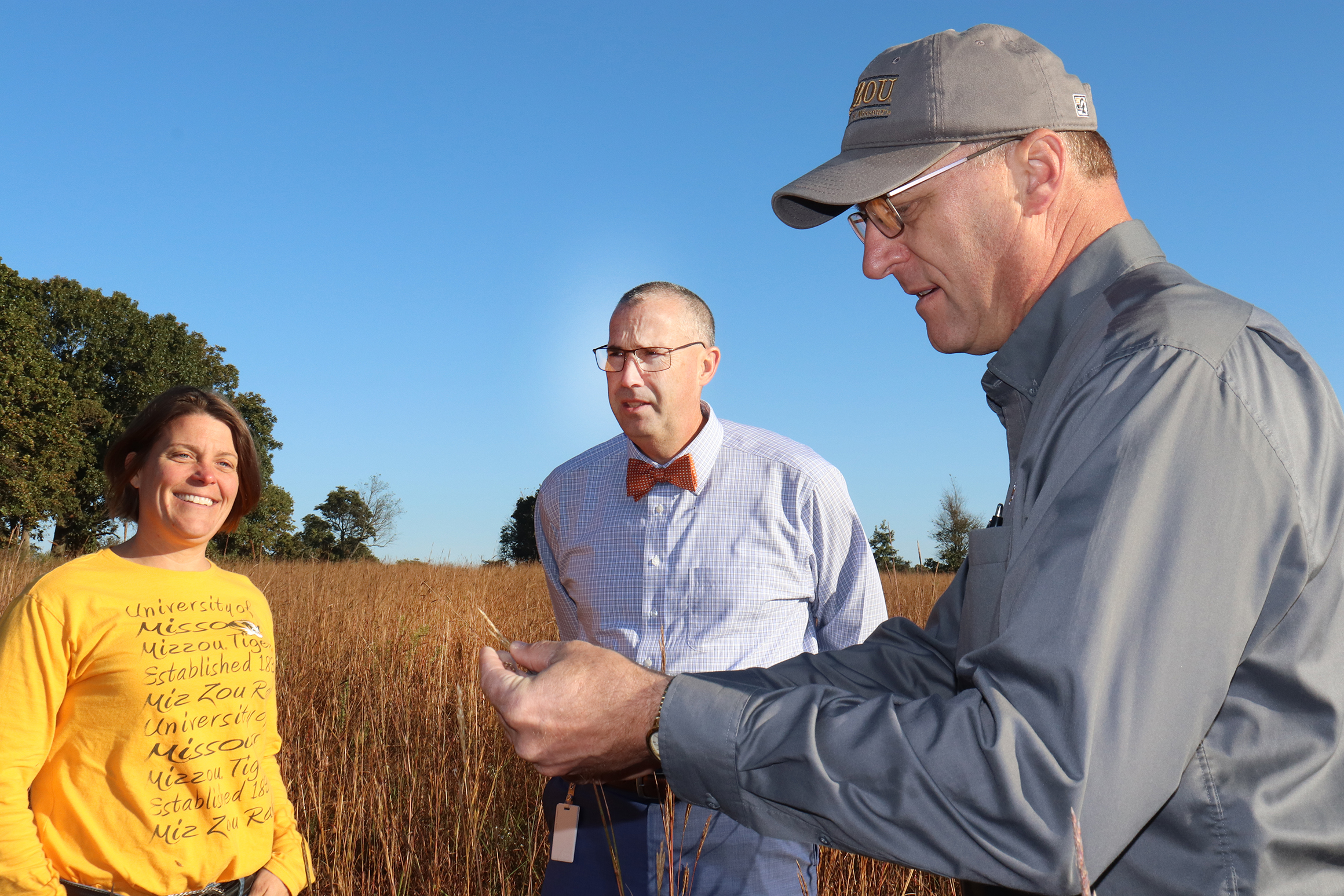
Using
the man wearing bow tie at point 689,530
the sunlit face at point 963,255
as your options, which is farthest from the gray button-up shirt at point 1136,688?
the man wearing bow tie at point 689,530

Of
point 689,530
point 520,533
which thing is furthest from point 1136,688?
point 520,533

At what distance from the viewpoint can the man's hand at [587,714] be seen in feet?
2.95

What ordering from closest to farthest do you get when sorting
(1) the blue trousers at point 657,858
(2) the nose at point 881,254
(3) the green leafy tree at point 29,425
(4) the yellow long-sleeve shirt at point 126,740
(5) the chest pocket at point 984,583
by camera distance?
1. (5) the chest pocket at point 984,583
2. (2) the nose at point 881,254
3. (4) the yellow long-sleeve shirt at point 126,740
4. (1) the blue trousers at point 657,858
5. (3) the green leafy tree at point 29,425

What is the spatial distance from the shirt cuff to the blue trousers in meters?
1.12

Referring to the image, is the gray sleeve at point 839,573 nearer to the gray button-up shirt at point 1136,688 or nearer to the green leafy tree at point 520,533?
the gray button-up shirt at point 1136,688

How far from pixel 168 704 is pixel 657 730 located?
150cm

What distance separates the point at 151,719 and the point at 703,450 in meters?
1.57

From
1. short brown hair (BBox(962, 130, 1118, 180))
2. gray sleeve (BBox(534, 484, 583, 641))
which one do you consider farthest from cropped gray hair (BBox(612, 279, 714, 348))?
short brown hair (BBox(962, 130, 1118, 180))

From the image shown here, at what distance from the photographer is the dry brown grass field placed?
304 centimetres

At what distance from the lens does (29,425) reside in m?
20.5

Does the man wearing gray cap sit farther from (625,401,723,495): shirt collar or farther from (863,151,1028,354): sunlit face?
(625,401,723,495): shirt collar

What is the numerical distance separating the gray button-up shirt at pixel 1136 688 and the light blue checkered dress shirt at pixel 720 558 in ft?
4.76

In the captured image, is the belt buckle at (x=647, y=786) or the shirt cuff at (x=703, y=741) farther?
the belt buckle at (x=647, y=786)

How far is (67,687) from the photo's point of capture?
5.74 ft
